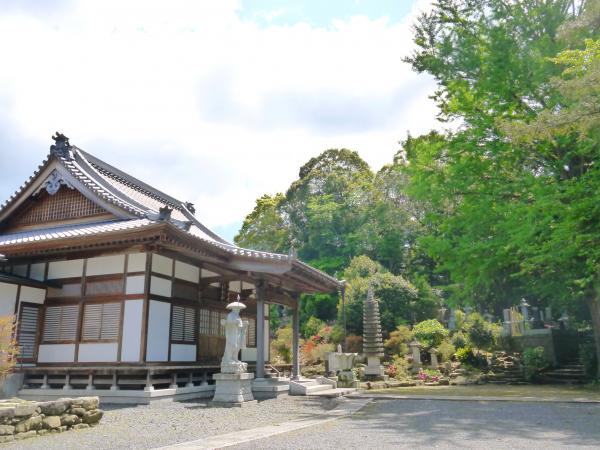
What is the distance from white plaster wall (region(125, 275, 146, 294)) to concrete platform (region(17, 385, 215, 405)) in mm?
2534

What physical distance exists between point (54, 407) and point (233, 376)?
Result: 451 cm

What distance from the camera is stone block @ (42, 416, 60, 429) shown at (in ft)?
25.6

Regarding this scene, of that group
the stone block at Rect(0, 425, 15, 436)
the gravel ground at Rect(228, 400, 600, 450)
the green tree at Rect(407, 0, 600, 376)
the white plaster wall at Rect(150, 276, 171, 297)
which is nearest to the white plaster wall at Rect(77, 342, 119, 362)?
the white plaster wall at Rect(150, 276, 171, 297)

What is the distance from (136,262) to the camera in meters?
12.7

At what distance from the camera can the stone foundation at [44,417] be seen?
725 centimetres

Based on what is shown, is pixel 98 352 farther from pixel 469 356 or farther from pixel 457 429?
pixel 469 356

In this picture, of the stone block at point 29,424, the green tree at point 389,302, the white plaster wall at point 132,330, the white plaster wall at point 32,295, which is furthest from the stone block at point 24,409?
the green tree at point 389,302

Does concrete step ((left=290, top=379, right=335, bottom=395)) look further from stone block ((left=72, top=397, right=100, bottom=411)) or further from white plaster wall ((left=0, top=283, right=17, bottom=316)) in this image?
white plaster wall ((left=0, top=283, right=17, bottom=316))

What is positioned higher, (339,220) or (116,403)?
(339,220)

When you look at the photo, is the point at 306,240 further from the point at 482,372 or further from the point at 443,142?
the point at 443,142

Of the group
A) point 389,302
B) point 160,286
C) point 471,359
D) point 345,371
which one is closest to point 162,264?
point 160,286

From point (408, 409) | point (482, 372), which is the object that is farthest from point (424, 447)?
point (482, 372)

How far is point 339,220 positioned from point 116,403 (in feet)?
108

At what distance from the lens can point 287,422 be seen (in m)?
9.03
